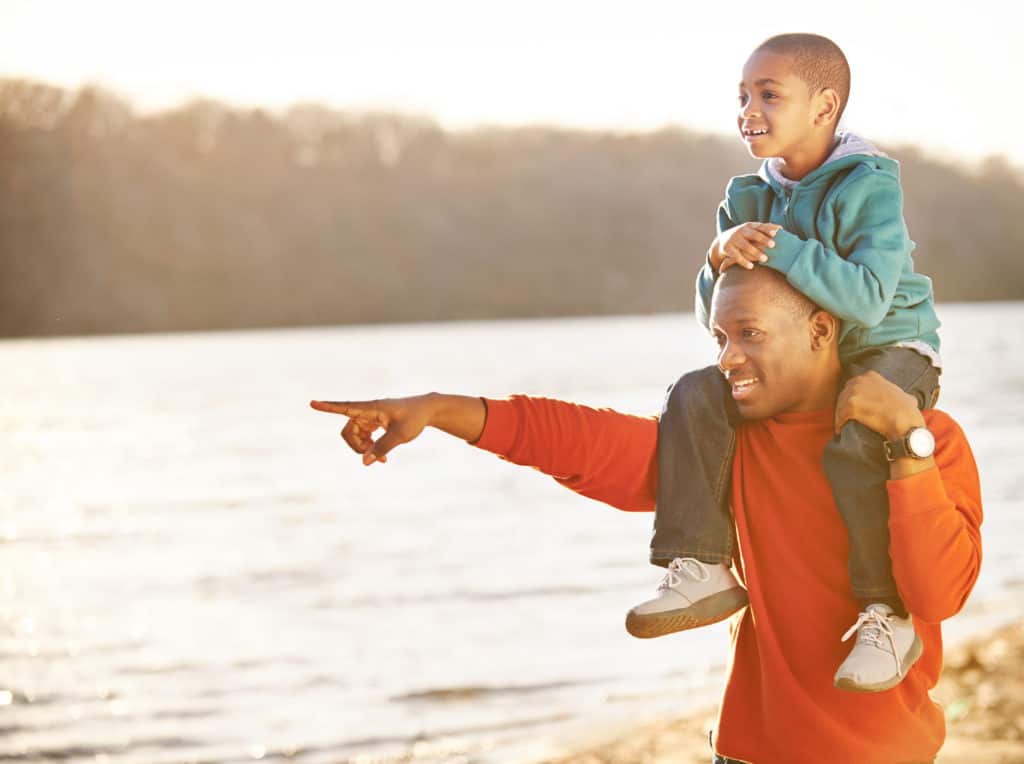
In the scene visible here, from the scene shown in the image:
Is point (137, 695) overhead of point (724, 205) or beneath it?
beneath

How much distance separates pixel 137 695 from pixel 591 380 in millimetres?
48203

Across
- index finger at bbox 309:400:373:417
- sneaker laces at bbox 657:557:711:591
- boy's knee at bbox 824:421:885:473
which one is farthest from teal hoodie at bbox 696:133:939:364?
index finger at bbox 309:400:373:417

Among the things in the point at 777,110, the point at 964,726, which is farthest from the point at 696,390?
the point at 964,726

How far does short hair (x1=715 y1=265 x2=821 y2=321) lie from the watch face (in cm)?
34

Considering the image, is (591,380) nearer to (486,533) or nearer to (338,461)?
Answer: (338,461)

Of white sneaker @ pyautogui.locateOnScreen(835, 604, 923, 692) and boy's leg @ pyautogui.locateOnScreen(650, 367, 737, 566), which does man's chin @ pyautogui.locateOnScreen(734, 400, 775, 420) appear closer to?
boy's leg @ pyautogui.locateOnScreen(650, 367, 737, 566)

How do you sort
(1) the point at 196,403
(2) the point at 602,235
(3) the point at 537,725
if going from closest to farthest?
(3) the point at 537,725 < (1) the point at 196,403 < (2) the point at 602,235

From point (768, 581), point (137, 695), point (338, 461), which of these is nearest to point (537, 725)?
point (137, 695)

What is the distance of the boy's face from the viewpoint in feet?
9.29

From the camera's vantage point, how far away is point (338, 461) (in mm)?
33594

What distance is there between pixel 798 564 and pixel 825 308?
1.73ft

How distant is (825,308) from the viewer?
8.70 feet

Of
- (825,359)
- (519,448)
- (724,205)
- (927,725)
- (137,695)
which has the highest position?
(724,205)

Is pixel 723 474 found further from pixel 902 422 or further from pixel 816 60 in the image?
pixel 816 60
